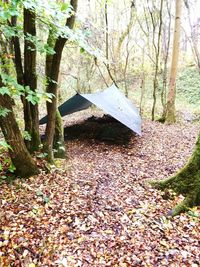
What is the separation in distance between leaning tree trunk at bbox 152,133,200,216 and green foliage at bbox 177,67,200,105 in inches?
419

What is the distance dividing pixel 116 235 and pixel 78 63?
1078 centimetres

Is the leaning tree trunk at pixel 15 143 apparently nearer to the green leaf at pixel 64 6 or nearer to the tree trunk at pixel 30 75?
the tree trunk at pixel 30 75

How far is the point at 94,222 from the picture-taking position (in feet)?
8.86

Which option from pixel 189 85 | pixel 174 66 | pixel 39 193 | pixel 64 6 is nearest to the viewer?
pixel 64 6

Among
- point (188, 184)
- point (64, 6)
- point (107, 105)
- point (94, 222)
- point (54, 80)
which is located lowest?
point (94, 222)

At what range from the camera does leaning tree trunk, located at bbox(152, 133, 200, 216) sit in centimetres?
292

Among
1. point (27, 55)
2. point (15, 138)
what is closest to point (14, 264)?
point (15, 138)

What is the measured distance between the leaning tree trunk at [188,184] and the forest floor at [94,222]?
10 cm

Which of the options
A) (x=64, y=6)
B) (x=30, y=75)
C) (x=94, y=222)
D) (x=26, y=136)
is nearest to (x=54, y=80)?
(x=30, y=75)

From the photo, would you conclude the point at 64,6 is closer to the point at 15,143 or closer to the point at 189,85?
the point at 15,143

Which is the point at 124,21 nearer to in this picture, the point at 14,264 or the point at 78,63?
the point at 78,63

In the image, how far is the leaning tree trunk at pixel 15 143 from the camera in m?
2.93

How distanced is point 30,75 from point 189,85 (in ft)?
43.3

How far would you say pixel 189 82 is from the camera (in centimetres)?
1514
